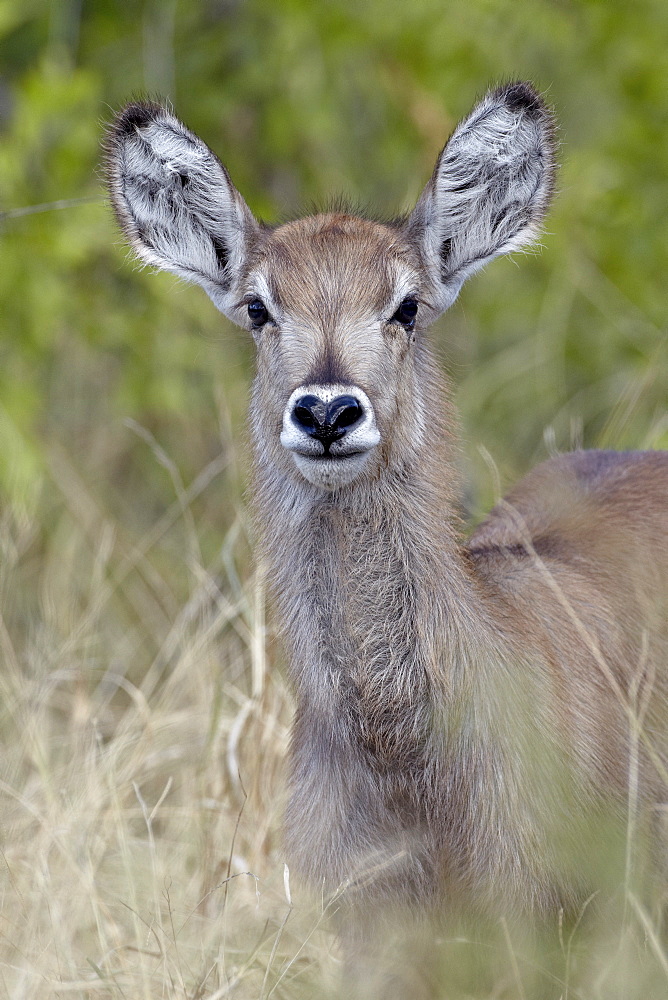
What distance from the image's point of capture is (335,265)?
176 inches

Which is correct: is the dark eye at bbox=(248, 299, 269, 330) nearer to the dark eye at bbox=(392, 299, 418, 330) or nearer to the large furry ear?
the dark eye at bbox=(392, 299, 418, 330)

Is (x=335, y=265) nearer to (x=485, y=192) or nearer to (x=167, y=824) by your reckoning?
(x=485, y=192)

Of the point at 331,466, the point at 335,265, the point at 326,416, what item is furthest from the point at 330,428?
the point at 335,265

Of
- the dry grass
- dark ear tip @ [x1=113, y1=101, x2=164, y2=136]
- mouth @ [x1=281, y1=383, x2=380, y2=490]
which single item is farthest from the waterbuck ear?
mouth @ [x1=281, y1=383, x2=380, y2=490]

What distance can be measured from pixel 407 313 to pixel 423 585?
1015 millimetres

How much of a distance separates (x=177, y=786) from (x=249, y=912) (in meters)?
1.21

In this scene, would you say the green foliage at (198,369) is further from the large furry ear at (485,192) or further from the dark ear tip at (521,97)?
the dark ear tip at (521,97)

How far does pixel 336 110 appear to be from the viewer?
9297mm

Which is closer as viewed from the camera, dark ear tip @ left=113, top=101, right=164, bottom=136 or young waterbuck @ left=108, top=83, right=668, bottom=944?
young waterbuck @ left=108, top=83, right=668, bottom=944

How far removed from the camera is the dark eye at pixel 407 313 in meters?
4.57

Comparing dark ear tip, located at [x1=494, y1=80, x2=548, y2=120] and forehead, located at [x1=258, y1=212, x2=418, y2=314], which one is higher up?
dark ear tip, located at [x1=494, y1=80, x2=548, y2=120]

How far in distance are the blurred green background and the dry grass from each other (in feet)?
2.58

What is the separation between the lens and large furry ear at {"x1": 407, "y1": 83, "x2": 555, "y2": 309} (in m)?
4.79

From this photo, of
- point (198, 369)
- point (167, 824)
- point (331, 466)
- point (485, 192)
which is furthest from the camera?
point (198, 369)
